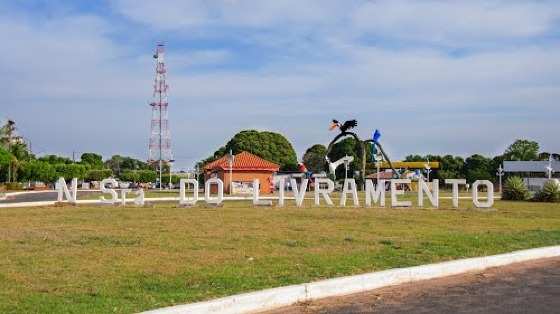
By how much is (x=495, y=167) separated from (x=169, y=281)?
87.8 m

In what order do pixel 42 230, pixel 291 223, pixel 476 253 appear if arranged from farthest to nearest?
pixel 291 223 → pixel 42 230 → pixel 476 253

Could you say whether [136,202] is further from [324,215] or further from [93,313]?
[93,313]

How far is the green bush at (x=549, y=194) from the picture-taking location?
37.3 meters

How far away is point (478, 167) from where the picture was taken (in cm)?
9175

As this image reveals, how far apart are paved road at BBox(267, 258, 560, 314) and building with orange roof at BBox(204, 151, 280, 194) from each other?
4144 cm

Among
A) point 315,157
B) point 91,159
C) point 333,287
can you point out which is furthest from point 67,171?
point 333,287

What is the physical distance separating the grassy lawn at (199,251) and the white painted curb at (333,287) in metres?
0.36

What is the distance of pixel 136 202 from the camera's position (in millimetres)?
27594

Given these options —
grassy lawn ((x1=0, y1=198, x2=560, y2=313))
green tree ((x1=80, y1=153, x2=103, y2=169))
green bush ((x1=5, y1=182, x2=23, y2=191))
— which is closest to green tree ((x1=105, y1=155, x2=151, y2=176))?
green tree ((x1=80, y1=153, x2=103, y2=169))

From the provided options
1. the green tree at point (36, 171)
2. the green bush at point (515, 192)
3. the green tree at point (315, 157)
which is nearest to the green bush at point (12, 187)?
the green tree at point (36, 171)

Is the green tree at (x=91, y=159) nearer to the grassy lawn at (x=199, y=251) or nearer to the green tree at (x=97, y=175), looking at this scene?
the green tree at (x=97, y=175)

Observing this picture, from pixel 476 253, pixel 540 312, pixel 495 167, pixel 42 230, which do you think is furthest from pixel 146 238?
pixel 495 167

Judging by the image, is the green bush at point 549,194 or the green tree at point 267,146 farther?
the green tree at point 267,146

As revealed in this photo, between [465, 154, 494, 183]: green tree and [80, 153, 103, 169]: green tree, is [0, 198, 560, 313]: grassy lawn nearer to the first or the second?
[465, 154, 494, 183]: green tree
